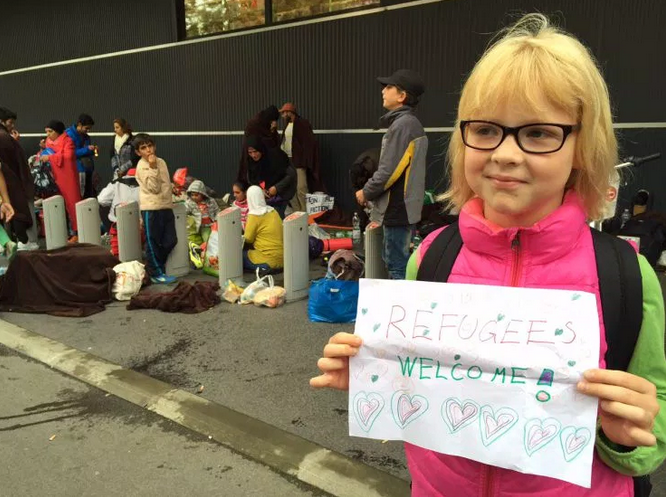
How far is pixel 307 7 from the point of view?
10.9 meters

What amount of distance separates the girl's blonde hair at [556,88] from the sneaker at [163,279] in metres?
6.57

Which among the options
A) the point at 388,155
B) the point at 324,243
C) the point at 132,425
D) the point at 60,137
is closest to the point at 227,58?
the point at 60,137

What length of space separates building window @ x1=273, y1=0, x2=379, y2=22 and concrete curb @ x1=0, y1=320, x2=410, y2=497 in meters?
7.78

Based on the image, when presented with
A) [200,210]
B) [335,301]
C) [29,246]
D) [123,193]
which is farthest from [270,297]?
[29,246]

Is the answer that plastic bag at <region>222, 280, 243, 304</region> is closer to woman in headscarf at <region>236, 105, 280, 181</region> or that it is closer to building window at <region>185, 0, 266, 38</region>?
woman in headscarf at <region>236, 105, 280, 181</region>

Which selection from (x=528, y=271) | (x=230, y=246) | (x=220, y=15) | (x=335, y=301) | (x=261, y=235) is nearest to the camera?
(x=528, y=271)

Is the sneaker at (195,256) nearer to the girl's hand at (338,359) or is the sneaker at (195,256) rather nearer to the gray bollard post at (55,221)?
the gray bollard post at (55,221)

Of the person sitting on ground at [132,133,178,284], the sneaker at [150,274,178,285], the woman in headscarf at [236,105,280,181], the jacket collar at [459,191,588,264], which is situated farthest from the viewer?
the woman in headscarf at [236,105,280,181]

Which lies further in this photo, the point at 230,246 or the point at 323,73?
the point at 323,73

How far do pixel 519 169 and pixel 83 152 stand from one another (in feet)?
35.0

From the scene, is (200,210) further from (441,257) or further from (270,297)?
(441,257)

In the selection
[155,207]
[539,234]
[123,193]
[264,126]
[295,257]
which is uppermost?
[264,126]

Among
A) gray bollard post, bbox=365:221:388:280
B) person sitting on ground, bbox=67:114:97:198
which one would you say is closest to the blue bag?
gray bollard post, bbox=365:221:388:280

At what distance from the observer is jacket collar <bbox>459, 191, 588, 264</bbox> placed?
1.34 metres
